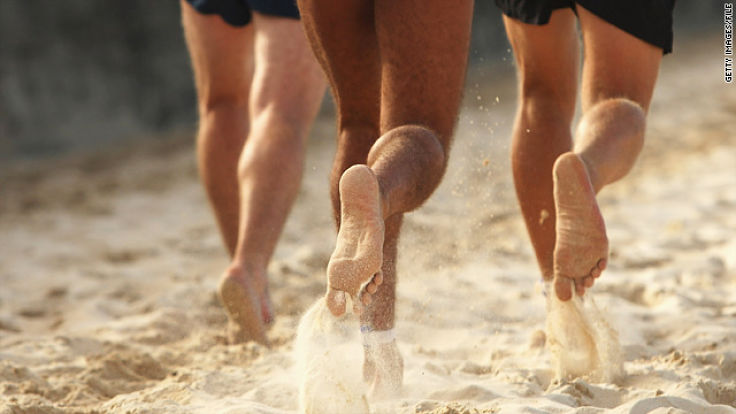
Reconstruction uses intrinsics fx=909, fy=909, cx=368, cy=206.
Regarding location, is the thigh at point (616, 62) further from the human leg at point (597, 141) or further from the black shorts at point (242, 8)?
the black shorts at point (242, 8)

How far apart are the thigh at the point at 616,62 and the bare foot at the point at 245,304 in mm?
1001

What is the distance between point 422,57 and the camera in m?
1.75

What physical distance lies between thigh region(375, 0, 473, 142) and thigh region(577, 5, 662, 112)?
0.36 metres

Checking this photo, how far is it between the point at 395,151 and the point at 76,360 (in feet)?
4.04

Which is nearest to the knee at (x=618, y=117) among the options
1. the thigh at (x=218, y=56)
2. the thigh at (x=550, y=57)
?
the thigh at (x=550, y=57)

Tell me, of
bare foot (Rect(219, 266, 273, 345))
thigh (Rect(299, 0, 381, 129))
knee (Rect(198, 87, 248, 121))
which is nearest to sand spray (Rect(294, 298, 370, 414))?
thigh (Rect(299, 0, 381, 129))

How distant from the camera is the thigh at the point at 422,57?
5.70ft

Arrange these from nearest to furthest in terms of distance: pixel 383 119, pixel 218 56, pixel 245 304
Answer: pixel 383 119 → pixel 245 304 → pixel 218 56

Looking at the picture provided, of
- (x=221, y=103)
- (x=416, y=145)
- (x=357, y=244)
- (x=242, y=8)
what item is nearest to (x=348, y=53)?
(x=416, y=145)

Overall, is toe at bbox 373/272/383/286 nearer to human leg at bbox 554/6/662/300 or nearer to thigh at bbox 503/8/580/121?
human leg at bbox 554/6/662/300

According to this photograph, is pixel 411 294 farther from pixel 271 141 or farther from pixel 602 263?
pixel 602 263

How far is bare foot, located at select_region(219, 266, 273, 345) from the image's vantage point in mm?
2404

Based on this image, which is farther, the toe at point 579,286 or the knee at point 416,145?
the toe at point 579,286

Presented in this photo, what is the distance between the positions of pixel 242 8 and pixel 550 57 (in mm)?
959
